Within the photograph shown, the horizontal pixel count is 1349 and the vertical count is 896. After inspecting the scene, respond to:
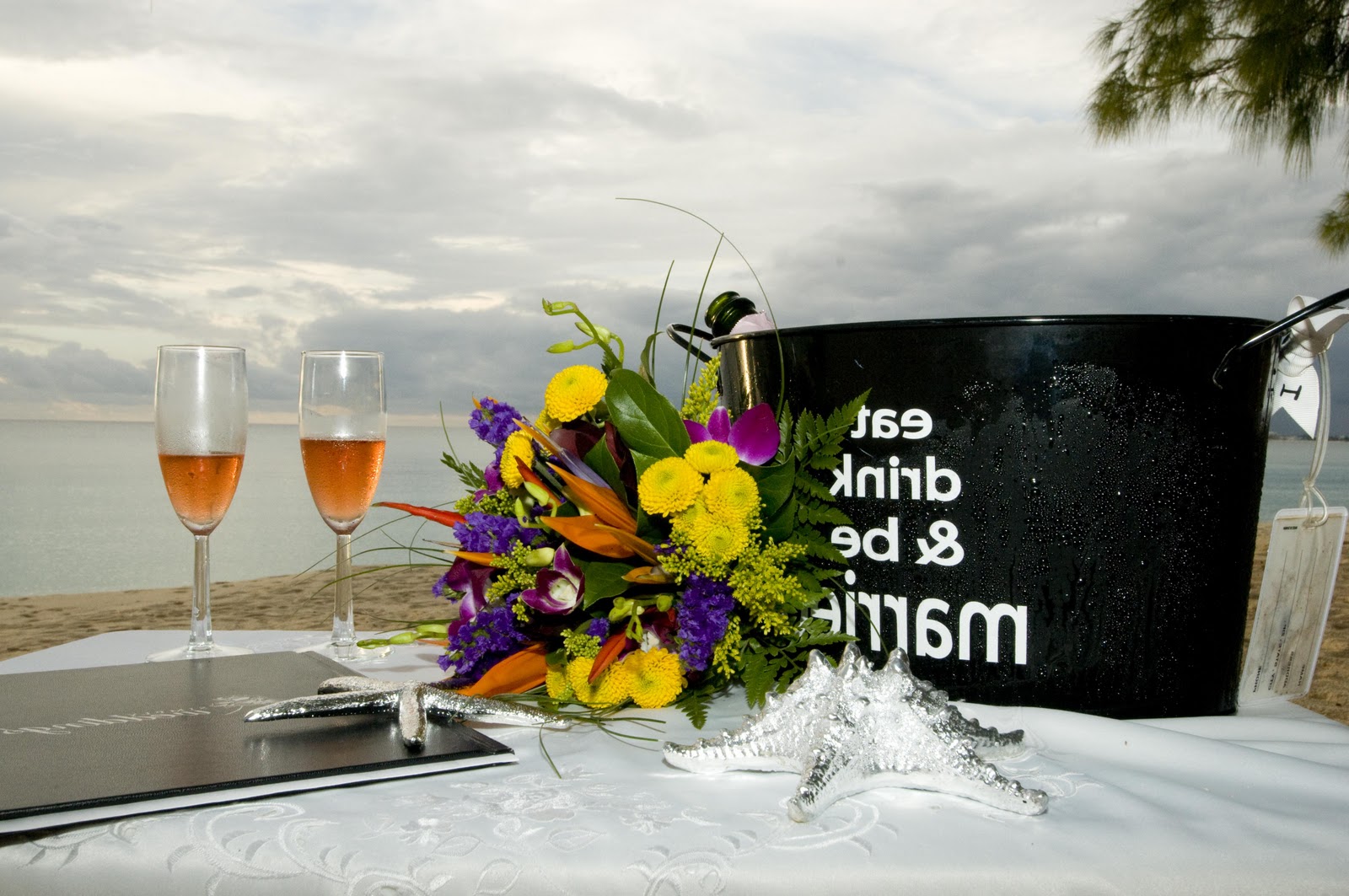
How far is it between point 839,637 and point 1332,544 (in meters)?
0.46

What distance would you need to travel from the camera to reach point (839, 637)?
0.77m

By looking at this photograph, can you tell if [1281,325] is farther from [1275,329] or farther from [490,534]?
[490,534]

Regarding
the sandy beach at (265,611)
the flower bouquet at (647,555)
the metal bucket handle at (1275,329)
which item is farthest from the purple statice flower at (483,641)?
the sandy beach at (265,611)

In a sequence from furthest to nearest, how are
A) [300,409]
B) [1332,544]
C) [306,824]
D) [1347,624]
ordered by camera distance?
[1347,624] < [300,409] < [1332,544] < [306,824]

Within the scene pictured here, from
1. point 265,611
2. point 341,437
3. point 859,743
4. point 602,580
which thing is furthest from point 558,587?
point 265,611

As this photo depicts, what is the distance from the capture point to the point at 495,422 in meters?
0.88

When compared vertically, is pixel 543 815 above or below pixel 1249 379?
below

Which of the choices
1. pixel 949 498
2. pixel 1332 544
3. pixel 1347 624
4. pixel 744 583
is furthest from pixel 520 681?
pixel 1347 624

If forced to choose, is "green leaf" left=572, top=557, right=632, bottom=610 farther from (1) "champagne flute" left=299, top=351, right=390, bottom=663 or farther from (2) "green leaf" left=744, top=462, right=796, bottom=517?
(1) "champagne flute" left=299, top=351, right=390, bottom=663

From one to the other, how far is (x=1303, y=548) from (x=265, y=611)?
4.52m

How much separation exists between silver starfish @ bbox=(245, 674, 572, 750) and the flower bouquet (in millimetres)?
75

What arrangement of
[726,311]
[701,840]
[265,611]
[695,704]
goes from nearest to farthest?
[701,840]
[695,704]
[726,311]
[265,611]

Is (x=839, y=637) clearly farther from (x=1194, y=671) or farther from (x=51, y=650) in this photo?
(x=51, y=650)

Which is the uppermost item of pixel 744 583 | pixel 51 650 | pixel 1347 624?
pixel 744 583
